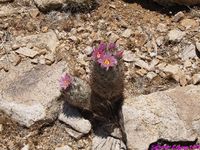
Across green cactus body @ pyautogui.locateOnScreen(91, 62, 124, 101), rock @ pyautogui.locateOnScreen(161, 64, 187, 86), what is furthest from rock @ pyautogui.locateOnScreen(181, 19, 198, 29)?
green cactus body @ pyautogui.locateOnScreen(91, 62, 124, 101)

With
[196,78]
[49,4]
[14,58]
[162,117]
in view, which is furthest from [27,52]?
[196,78]

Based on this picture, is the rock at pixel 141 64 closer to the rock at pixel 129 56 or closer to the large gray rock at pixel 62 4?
the rock at pixel 129 56

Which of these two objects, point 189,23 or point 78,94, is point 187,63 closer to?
point 189,23

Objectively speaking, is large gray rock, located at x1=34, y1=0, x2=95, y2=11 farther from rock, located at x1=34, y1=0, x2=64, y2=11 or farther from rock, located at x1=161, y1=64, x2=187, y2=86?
rock, located at x1=161, y1=64, x2=187, y2=86

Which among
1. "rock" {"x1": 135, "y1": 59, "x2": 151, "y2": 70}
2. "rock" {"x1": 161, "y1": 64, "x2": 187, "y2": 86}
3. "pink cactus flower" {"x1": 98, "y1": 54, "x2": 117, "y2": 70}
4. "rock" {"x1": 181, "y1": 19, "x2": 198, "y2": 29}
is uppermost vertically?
"pink cactus flower" {"x1": 98, "y1": 54, "x2": 117, "y2": 70}

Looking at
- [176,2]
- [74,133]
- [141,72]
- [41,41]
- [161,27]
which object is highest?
[176,2]

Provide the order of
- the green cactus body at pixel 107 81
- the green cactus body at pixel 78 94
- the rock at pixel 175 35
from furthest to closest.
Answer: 1. the rock at pixel 175 35
2. the green cactus body at pixel 78 94
3. the green cactus body at pixel 107 81

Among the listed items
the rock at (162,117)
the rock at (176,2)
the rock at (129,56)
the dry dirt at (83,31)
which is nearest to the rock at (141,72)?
the dry dirt at (83,31)
